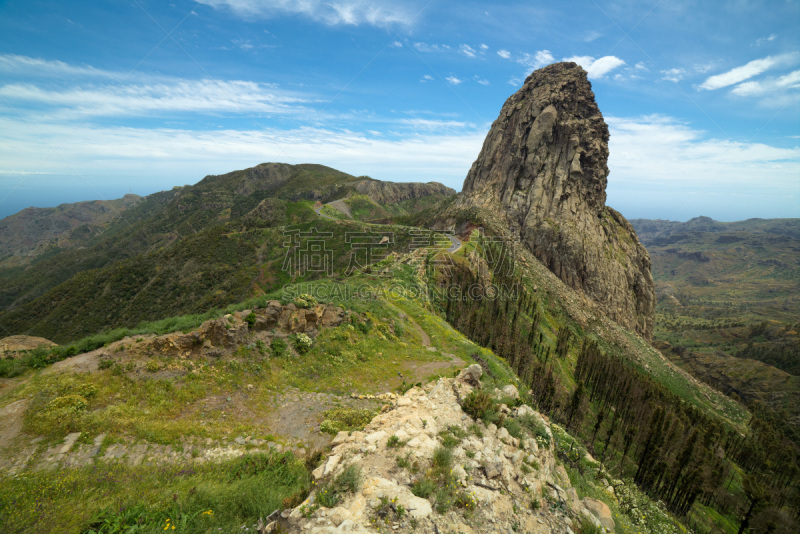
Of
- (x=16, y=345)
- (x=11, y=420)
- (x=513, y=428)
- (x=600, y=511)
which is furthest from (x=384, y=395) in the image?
(x=16, y=345)

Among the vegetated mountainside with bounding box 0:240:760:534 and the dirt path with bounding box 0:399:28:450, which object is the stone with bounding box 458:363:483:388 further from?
the dirt path with bounding box 0:399:28:450

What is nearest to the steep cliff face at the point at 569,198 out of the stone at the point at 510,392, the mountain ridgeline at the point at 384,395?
the mountain ridgeline at the point at 384,395

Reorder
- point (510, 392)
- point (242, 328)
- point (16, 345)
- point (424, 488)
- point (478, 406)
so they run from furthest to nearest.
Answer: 1. point (242, 328)
2. point (510, 392)
3. point (16, 345)
4. point (478, 406)
5. point (424, 488)

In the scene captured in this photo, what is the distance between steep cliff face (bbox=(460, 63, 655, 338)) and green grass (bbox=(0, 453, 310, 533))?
104913 millimetres

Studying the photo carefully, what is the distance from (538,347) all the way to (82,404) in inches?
2289

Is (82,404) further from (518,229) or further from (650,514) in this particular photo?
(518,229)

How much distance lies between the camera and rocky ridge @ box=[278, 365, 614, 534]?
6.98 meters

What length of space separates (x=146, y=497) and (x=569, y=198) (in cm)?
12073

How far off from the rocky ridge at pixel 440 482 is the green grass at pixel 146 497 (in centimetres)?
120

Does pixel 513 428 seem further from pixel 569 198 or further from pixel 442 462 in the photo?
pixel 569 198

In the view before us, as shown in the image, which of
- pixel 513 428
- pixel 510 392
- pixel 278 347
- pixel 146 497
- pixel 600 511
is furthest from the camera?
pixel 278 347

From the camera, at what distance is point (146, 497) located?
25.1 feet

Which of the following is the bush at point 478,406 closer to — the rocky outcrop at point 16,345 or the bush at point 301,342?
the bush at point 301,342

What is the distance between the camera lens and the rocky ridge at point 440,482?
6.98m
